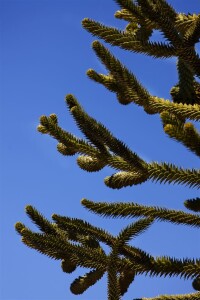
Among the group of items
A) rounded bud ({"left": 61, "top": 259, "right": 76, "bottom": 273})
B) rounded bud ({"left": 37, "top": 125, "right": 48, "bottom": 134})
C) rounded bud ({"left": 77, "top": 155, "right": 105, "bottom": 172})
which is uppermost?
rounded bud ({"left": 37, "top": 125, "right": 48, "bottom": 134})

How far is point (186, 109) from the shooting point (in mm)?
4535

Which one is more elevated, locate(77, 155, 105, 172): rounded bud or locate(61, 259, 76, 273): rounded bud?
locate(77, 155, 105, 172): rounded bud

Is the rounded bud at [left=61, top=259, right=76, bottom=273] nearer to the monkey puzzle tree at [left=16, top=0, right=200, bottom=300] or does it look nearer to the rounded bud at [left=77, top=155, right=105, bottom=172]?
the monkey puzzle tree at [left=16, top=0, right=200, bottom=300]

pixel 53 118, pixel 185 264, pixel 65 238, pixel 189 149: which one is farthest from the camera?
pixel 53 118

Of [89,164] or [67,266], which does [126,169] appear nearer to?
[89,164]

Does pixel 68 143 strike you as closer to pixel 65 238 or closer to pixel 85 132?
pixel 85 132

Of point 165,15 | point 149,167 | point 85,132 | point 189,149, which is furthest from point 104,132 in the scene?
point 165,15

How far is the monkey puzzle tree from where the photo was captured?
4570 millimetres

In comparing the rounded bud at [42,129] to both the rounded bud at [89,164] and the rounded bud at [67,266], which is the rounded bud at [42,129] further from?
the rounded bud at [67,266]

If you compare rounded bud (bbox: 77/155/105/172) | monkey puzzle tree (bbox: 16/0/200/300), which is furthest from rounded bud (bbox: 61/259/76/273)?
rounded bud (bbox: 77/155/105/172)

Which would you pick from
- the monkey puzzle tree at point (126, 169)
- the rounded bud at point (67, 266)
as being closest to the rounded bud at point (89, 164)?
the monkey puzzle tree at point (126, 169)

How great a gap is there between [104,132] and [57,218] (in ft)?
3.57

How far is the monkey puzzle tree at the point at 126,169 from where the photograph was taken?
4.57m

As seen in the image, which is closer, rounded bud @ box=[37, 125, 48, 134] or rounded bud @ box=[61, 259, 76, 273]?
rounded bud @ box=[37, 125, 48, 134]
